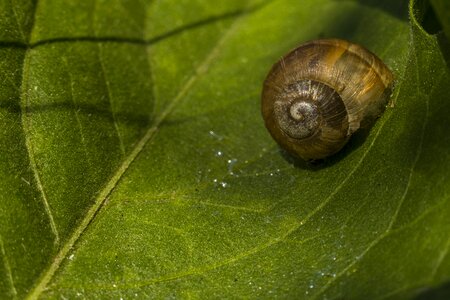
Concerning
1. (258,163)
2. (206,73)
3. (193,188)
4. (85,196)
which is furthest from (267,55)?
(85,196)

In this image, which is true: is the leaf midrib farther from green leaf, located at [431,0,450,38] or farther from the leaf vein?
green leaf, located at [431,0,450,38]

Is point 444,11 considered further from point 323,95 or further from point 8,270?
point 8,270

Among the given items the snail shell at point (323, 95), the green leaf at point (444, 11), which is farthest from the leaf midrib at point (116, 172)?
the green leaf at point (444, 11)

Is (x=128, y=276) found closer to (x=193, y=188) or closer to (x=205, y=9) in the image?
(x=193, y=188)

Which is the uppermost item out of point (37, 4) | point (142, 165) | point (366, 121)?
point (366, 121)

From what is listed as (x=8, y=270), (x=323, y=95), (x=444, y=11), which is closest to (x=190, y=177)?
(x=323, y=95)
